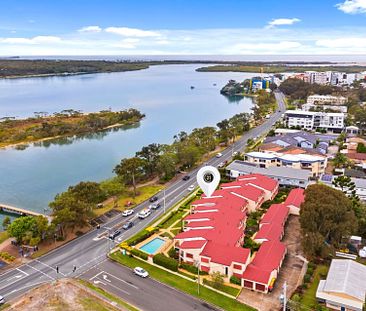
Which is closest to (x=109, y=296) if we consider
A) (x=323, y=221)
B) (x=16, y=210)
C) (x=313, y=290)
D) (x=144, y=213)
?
(x=144, y=213)

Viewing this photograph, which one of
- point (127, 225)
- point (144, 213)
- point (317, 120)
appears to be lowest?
point (127, 225)

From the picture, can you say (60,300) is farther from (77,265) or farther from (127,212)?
(127,212)

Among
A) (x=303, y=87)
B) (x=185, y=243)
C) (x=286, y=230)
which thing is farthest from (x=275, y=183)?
(x=303, y=87)

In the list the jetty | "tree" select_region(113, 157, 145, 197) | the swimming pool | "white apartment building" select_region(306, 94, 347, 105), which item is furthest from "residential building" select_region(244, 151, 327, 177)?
"white apartment building" select_region(306, 94, 347, 105)

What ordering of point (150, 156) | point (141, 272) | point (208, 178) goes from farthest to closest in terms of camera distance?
1. point (150, 156)
2. point (208, 178)
3. point (141, 272)

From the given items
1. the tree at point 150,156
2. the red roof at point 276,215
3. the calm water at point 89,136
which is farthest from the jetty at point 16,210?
the red roof at point 276,215
